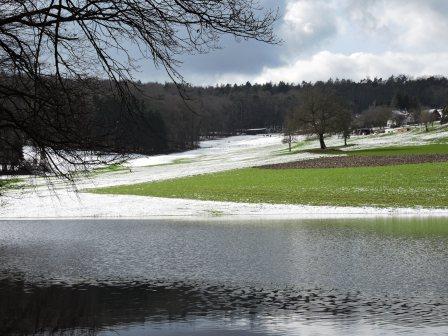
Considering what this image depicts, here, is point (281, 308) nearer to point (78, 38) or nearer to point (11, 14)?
point (78, 38)

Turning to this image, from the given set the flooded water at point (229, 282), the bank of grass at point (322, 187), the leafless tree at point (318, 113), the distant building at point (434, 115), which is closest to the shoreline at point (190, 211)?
the bank of grass at point (322, 187)

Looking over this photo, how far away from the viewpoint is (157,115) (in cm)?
10669

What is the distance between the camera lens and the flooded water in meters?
10.8

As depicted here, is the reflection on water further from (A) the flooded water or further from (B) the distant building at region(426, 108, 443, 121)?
(B) the distant building at region(426, 108, 443, 121)

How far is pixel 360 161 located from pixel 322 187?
17.4 m

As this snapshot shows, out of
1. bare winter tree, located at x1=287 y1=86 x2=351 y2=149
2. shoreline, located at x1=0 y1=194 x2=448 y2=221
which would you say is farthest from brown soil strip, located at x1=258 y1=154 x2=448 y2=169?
shoreline, located at x1=0 y1=194 x2=448 y2=221

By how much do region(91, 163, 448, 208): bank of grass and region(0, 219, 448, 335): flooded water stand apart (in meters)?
12.7

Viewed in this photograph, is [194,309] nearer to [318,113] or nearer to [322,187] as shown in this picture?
[322,187]

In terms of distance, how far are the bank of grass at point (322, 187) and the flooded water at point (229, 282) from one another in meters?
12.7

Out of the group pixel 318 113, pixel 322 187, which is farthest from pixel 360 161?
pixel 318 113

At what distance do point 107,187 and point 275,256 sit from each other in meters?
35.8

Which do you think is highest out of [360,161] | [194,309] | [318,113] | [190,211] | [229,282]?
[318,113]

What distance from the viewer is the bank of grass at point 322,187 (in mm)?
37719

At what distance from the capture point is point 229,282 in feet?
47.8
